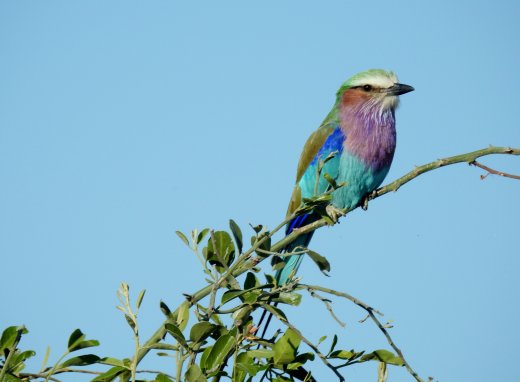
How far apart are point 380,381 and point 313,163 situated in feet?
11.2

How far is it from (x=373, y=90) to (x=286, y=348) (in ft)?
12.6

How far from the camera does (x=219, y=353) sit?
6.34ft

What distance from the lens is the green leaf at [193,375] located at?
1811mm

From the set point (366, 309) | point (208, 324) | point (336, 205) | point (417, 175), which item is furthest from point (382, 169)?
point (208, 324)

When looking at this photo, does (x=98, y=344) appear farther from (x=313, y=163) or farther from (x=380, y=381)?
(x=313, y=163)

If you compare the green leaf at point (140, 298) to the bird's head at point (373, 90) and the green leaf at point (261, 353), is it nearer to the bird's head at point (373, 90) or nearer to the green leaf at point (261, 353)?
the green leaf at point (261, 353)

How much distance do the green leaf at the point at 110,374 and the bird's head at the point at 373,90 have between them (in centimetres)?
399

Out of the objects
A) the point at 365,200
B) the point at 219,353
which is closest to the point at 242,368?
the point at 219,353

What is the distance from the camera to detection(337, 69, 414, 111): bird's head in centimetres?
557

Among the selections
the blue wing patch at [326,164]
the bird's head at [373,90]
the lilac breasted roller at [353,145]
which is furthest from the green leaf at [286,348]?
the bird's head at [373,90]

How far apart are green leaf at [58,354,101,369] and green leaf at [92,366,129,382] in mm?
128

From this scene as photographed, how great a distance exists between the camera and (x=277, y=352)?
6.88 ft

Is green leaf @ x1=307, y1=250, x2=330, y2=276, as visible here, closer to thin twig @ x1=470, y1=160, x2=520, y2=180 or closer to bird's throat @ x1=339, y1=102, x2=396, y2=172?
thin twig @ x1=470, y1=160, x2=520, y2=180

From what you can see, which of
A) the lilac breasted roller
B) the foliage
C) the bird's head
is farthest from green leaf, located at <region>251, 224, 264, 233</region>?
the bird's head
